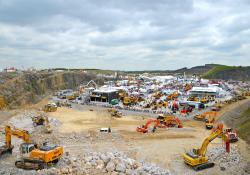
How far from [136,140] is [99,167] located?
11.6m

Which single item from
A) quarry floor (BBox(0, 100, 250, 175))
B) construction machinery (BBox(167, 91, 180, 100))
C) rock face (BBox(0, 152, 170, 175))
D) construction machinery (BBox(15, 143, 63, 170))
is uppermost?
construction machinery (BBox(167, 91, 180, 100))

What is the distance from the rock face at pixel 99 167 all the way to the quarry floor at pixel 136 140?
6.57 feet

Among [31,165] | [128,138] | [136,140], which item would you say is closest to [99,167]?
[31,165]

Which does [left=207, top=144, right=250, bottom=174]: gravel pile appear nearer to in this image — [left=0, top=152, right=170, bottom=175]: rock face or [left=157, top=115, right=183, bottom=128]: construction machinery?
[left=0, top=152, right=170, bottom=175]: rock face

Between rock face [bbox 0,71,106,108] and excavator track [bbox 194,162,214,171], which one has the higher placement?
rock face [bbox 0,71,106,108]

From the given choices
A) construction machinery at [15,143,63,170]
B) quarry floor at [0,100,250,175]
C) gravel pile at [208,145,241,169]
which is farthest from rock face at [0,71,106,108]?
gravel pile at [208,145,241,169]

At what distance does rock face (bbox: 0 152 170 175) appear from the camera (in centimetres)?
2209

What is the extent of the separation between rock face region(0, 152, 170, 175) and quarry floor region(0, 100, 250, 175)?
2001 mm

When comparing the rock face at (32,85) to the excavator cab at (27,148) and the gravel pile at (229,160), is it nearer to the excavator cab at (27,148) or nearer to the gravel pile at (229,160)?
the excavator cab at (27,148)

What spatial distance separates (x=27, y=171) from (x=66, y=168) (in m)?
2.76

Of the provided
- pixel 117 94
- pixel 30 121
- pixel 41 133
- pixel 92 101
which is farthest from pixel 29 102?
pixel 41 133

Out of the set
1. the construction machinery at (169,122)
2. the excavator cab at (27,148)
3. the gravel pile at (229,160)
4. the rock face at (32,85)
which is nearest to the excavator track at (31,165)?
the excavator cab at (27,148)

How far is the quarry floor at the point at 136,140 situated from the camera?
27.0 meters

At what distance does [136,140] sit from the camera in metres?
34.2
